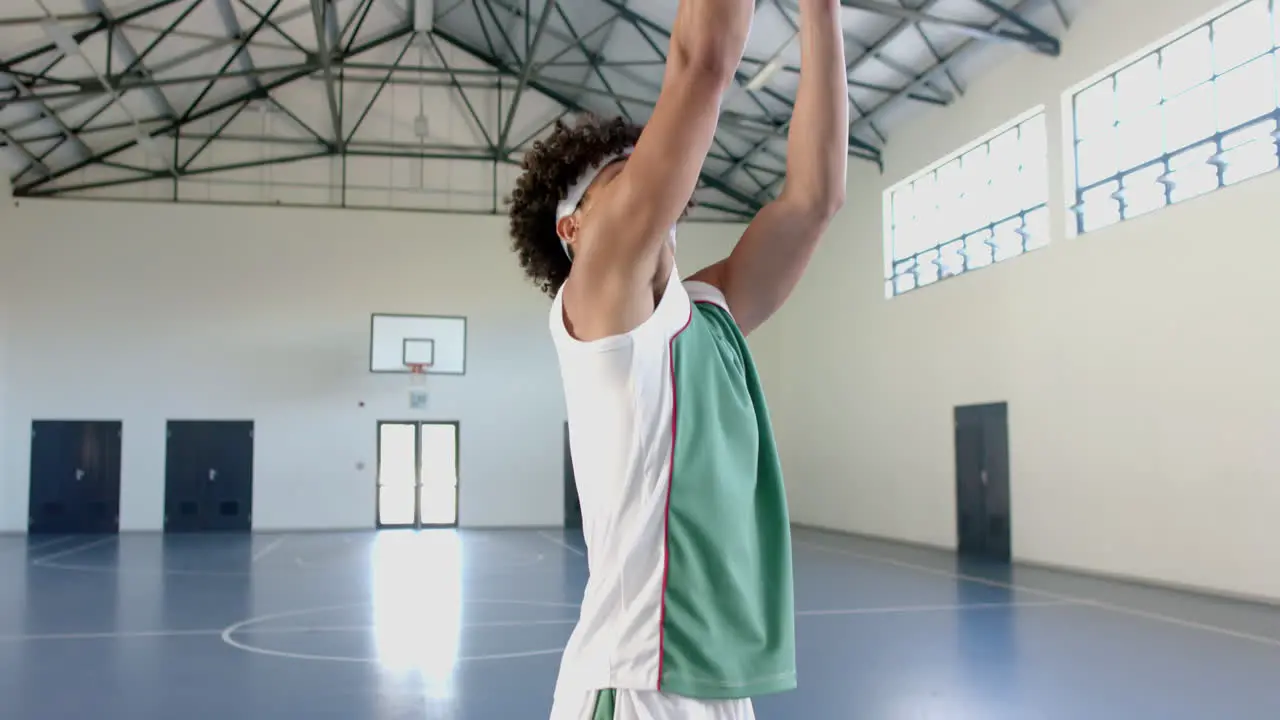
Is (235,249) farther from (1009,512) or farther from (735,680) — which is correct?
(735,680)

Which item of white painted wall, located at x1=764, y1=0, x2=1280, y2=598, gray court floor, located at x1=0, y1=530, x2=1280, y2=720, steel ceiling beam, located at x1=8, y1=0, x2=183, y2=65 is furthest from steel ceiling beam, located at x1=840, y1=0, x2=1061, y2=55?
steel ceiling beam, located at x1=8, y1=0, x2=183, y2=65

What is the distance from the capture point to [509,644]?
6902mm

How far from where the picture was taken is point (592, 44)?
16391 mm

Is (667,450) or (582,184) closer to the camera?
(667,450)

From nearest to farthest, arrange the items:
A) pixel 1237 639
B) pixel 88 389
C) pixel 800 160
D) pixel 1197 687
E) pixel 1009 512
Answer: pixel 800 160, pixel 1197 687, pixel 1237 639, pixel 1009 512, pixel 88 389

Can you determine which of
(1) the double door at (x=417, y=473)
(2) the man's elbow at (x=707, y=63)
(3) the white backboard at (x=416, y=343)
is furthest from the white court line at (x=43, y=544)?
(2) the man's elbow at (x=707, y=63)

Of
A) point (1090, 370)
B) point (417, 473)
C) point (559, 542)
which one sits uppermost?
point (1090, 370)

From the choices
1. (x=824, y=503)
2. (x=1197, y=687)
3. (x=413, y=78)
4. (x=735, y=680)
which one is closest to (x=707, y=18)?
(x=735, y=680)

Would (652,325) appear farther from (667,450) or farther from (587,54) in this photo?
(587,54)

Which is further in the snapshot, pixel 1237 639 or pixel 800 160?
pixel 1237 639

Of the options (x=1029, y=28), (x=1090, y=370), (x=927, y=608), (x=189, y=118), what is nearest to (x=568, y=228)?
(x=927, y=608)

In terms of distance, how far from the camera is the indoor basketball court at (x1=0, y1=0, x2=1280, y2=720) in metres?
6.86

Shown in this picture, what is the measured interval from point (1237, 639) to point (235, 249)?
16.7m

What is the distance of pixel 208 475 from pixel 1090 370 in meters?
14.3
